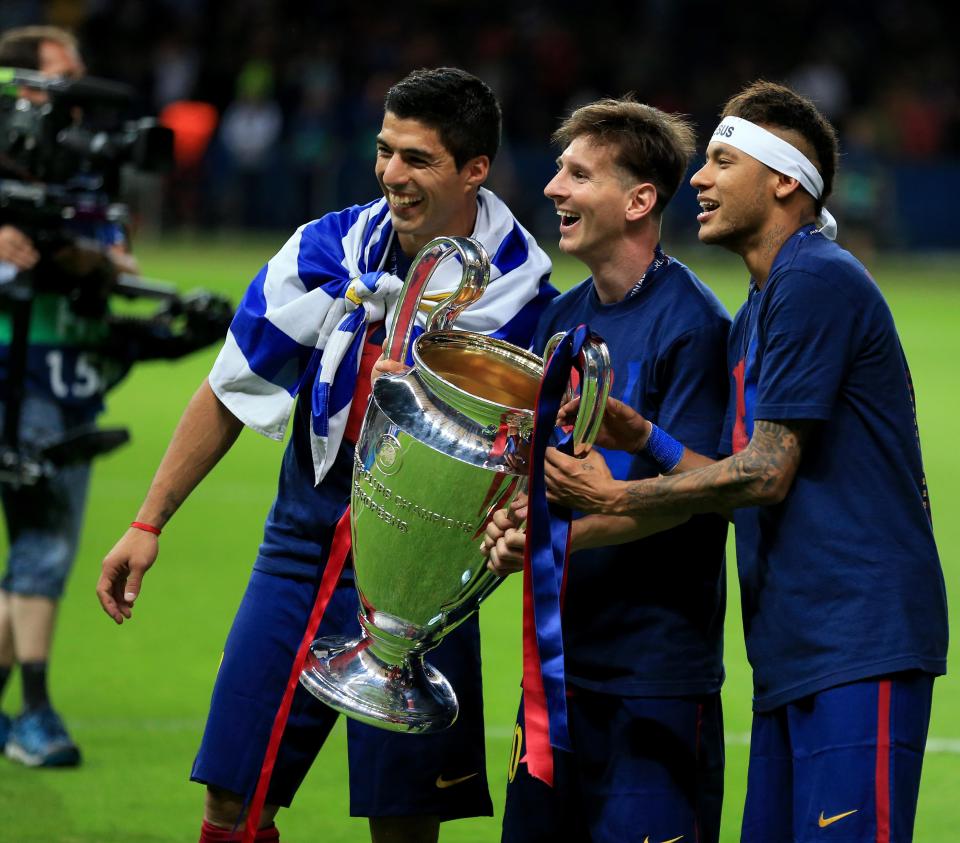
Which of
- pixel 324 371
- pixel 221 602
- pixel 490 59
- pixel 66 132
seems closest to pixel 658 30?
pixel 490 59

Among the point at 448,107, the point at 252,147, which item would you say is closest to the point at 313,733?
the point at 448,107

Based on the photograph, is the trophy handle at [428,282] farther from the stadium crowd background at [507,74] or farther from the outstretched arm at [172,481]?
the stadium crowd background at [507,74]

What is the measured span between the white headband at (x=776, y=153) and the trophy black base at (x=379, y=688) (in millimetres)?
1214

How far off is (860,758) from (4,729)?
10.9 ft

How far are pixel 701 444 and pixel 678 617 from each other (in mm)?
370

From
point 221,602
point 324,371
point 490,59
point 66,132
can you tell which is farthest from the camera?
point 490,59

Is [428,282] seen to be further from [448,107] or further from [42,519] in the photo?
[42,519]

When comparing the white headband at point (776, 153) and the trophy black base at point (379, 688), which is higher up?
the white headband at point (776, 153)

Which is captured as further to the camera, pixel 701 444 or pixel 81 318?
pixel 81 318

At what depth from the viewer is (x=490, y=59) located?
79.7ft

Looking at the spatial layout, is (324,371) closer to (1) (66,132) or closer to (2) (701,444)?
(2) (701,444)

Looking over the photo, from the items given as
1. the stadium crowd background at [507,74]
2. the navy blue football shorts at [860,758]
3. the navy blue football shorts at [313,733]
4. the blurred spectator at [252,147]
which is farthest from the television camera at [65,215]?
the blurred spectator at [252,147]

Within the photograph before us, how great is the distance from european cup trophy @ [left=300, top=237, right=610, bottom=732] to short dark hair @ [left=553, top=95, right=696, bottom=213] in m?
0.46

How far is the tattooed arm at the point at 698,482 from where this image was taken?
3.24 meters
